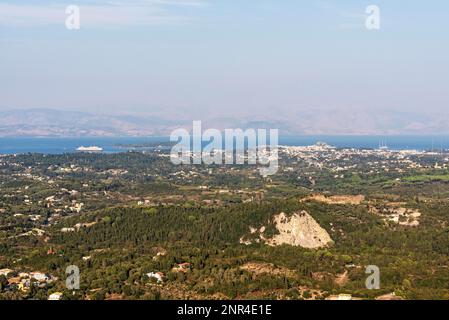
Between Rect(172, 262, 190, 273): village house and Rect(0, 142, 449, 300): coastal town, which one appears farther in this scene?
Rect(172, 262, 190, 273): village house

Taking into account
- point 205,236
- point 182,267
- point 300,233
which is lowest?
point 205,236

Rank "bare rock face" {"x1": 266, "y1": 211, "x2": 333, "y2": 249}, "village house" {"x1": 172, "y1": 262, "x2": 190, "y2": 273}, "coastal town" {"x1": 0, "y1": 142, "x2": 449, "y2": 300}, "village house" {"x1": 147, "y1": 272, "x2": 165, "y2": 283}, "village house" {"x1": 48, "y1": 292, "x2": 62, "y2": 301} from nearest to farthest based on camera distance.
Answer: "village house" {"x1": 48, "y1": 292, "x2": 62, "y2": 301} < "coastal town" {"x1": 0, "y1": 142, "x2": 449, "y2": 300} < "village house" {"x1": 147, "y1": 272, "x2": 165, "y2": 283} < "village house" {"x1": 172, "y1": 262, "x2": 190, "y2": 273} < "bare rock face" {"x1": 266, "y1": 211, "x2": 333, "y2": 249}

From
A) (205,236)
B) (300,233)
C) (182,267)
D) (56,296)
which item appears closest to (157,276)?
(182,267)

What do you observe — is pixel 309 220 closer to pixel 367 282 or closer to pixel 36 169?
pixel 367 282

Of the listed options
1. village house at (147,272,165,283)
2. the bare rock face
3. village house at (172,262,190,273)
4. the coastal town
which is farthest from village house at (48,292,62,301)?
the bare rock face

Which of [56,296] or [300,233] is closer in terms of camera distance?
[56,296]

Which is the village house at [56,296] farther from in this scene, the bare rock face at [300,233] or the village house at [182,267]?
the bare rock face at [300,233]

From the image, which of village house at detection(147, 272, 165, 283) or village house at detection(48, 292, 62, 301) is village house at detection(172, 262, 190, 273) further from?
village house at detection(48, 292, 62, 301)

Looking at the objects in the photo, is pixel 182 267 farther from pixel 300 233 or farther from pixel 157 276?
pixel 300 233
